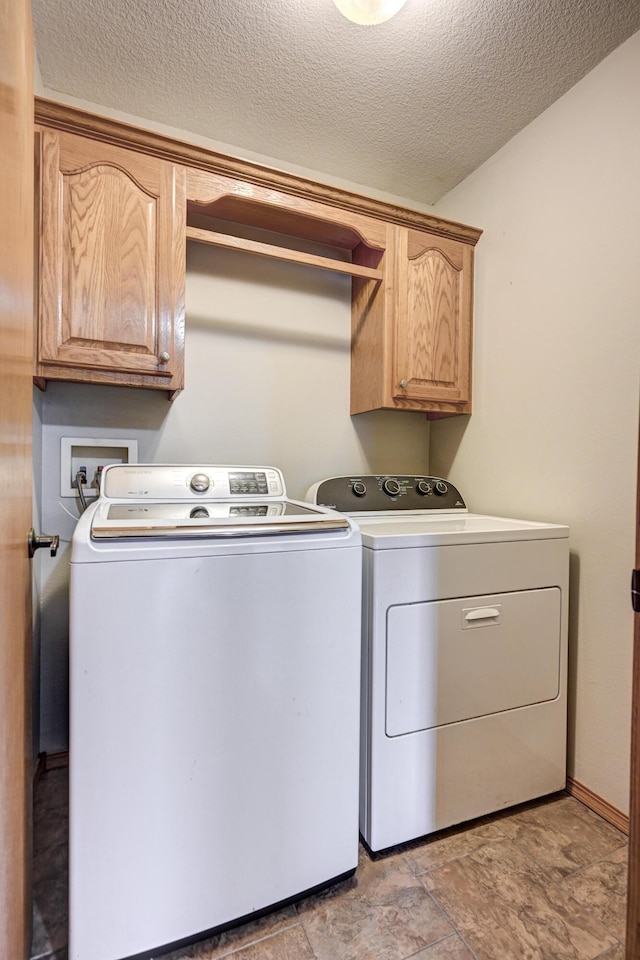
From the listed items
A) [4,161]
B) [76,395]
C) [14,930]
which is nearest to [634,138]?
[4,161]

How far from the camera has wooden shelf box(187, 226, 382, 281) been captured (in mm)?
1547

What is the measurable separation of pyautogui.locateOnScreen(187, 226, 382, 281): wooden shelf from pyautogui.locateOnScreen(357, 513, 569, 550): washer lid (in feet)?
3.28

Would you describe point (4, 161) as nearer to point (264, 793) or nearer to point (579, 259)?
point (264, 793)

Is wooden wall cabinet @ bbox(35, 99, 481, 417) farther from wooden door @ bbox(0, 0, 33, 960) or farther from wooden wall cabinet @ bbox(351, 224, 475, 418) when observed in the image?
wooden door @ bbox(0, 0, 33, 960)

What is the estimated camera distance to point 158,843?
0.94 metres

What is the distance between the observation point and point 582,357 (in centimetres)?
154

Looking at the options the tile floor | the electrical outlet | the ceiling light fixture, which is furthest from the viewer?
the electrical outlet

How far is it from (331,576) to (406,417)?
1376mm

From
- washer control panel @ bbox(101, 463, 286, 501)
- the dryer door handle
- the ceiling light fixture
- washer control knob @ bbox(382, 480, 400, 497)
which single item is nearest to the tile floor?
the dryer door handle

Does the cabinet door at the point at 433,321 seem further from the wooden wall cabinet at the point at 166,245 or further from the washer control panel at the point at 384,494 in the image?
the washer control panel at the point at 384,494

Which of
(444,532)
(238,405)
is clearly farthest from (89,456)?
(444,532)

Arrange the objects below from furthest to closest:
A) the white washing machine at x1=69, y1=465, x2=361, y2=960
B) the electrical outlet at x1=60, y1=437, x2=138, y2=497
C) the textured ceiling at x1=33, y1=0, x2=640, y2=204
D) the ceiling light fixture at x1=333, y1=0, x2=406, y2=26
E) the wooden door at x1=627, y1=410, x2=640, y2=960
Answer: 1. the electrical outlet at x1=60, y1=437, x2=138, y2=497
2. the textured ceiling at x1=33, y1=0, x2=640, y2=204
3. the ceiling light fixture at x1=333, y1=0, x2=406, y2=26
4. the white washing machine at x1=69, y1=465, x2=361, y2=960
5. the wooden door at x1=627, y1=410, x2=640, y2=960

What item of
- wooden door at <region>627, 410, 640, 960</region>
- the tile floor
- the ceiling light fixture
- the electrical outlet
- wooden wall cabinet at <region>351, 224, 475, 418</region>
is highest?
the ceiling light fixture

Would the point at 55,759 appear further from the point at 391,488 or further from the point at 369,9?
the point at 369,9
